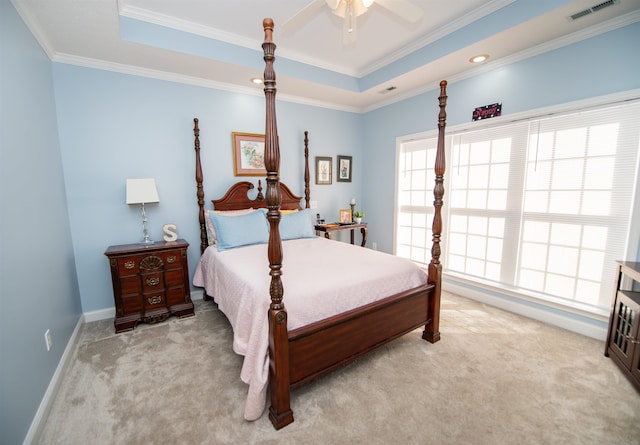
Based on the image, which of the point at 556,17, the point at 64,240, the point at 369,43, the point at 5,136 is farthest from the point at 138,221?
the point at 556,17

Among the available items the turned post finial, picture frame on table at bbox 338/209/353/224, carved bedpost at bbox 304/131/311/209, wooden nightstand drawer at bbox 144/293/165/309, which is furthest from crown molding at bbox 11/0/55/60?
picture frame on table at bbox 338/209/353/224

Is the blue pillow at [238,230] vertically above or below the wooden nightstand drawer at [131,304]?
above

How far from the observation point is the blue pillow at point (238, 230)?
2896 millimetres

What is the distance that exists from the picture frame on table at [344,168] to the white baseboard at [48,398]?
12.0 ft

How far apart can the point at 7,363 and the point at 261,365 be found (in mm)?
1190

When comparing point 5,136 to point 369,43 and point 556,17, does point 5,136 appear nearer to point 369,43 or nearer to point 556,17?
point 369,43

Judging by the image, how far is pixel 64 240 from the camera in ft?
8.04

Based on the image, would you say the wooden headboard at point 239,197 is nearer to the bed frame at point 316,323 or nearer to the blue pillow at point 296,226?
the blue pillow at point 296,226

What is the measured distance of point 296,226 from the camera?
11.1 ft

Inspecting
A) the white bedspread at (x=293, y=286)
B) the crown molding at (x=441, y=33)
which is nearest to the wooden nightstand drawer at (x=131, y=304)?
the white bedspread at (x=293, y=286)

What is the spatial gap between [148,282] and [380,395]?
2337mm

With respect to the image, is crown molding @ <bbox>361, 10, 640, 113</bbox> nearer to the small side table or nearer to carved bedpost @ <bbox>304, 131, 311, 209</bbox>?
carved bedpost @ <bbox>304, 131, 311, 209</bbox>

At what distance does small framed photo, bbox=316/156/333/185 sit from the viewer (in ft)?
13.8

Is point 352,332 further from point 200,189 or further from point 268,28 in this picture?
point 200,189
